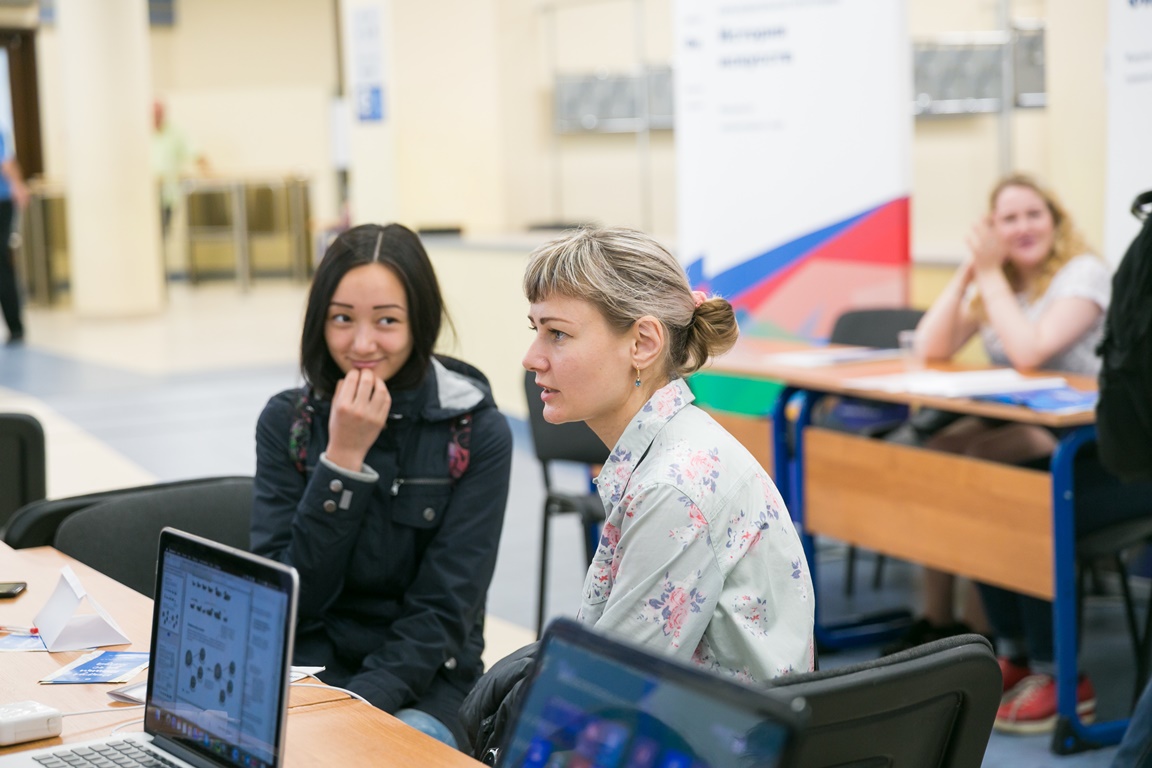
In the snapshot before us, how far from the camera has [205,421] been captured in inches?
297

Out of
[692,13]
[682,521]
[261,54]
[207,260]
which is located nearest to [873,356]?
[692,13]

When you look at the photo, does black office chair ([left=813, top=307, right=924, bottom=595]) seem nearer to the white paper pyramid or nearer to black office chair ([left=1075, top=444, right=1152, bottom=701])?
black office chair ([left=1075, top=444, right=1152, bottom=701])

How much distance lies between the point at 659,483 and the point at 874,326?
3.28 meters

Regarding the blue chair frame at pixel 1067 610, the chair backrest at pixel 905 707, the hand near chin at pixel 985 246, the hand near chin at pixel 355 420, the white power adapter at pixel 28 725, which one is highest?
the hand near chin at pixel 985 246

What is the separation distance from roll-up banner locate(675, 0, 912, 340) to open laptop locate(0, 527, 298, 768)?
3.75 m

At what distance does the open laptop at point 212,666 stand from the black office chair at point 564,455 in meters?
2.19

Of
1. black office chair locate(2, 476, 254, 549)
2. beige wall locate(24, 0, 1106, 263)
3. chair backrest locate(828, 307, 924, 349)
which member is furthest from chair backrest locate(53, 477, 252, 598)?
beige wall locate(24, 0, 1106, 263)

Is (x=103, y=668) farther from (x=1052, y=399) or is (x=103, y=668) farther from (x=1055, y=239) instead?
(x=1055, y=239)

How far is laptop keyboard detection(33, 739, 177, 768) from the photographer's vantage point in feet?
5.16

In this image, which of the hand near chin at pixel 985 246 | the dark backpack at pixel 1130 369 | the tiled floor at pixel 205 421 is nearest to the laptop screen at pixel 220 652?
the tiled floor at pixel 205 421

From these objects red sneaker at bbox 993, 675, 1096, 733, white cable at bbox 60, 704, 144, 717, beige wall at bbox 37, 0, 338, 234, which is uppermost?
beige wall at bbox 37, 0, 338, 234

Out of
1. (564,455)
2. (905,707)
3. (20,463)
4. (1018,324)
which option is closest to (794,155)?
(1018,324)

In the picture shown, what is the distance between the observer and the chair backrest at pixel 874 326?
4676 mm

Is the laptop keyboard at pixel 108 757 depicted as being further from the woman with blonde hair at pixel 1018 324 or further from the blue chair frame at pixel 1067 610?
the woman with blonde hair at pixel 1018 324
